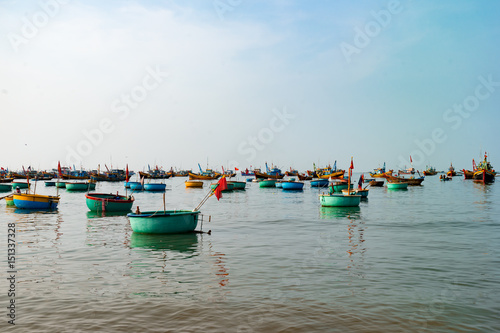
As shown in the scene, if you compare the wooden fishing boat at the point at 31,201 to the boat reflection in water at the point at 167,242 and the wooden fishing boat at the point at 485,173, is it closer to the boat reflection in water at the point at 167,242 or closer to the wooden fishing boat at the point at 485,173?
the boat reflection in water at the point at 167,242

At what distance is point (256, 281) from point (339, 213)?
2572 centimetres

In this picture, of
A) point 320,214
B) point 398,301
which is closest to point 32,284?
point 398,301

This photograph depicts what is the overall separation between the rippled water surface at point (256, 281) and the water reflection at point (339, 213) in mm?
9682

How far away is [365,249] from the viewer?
19781 mm

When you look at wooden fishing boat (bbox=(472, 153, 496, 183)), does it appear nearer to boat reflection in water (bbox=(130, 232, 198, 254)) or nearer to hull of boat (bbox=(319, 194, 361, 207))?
hull of boat (bbox=(319, 194, 361, 207))

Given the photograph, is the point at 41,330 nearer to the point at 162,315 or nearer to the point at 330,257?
the point at 162,315

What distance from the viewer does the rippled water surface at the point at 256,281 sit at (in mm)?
10195

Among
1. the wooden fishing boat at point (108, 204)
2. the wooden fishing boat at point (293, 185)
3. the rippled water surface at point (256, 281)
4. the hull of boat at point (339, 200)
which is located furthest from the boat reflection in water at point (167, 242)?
the wooden fishing boat at point (293, 185)

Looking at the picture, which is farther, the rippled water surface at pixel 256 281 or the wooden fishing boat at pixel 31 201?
the wooden fishing boat at pixel 31 201

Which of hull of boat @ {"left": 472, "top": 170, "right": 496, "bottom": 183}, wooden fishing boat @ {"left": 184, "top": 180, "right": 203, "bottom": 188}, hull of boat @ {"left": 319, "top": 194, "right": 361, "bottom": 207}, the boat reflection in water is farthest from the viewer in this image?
hull of boat @ {"left": 472, "top": 170, "right": 496, "bottom": 183}

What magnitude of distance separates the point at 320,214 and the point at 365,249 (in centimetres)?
1784

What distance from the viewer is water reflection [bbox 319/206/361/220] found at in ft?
117

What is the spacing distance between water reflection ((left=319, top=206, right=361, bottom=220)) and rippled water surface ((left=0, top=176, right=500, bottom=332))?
9682 millimetres

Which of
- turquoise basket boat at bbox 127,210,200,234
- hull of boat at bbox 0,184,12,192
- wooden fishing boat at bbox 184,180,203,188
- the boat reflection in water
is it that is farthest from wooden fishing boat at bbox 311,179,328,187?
the boat reflection in water
